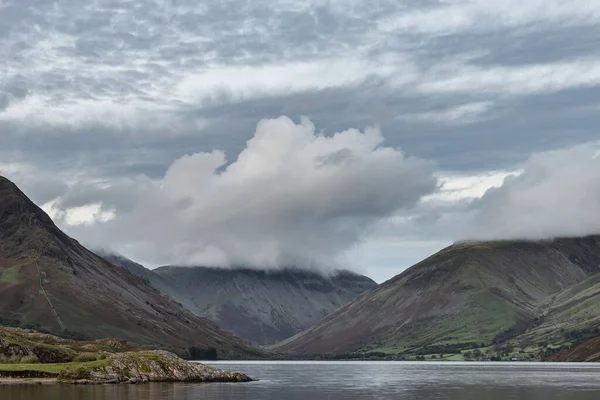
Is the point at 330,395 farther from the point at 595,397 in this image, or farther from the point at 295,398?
the point at 595,397

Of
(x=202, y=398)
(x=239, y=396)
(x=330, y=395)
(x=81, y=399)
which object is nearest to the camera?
(x=81, y=399)

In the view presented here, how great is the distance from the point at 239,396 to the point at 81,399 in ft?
115

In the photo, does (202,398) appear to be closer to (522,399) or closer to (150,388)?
(150,388)

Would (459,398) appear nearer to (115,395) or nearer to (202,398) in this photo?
(202,398)

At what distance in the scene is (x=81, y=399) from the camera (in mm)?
157500

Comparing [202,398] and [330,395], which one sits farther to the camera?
[330,395]

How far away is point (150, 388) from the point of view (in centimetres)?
19812

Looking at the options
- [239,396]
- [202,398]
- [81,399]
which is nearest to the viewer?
[81,399]

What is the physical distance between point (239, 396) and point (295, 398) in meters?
11.6

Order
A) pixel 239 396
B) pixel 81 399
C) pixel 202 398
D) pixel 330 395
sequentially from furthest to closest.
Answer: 1. pixel 330 395
2. pixel 239 396
3. pixel 202 398
4. pixel 81 399

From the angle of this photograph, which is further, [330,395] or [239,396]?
[330,395]

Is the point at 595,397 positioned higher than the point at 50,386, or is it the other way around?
the point at 50,386

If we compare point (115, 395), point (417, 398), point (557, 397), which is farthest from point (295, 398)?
point (557, 397)

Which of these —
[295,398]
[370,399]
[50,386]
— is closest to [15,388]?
[50,386]
